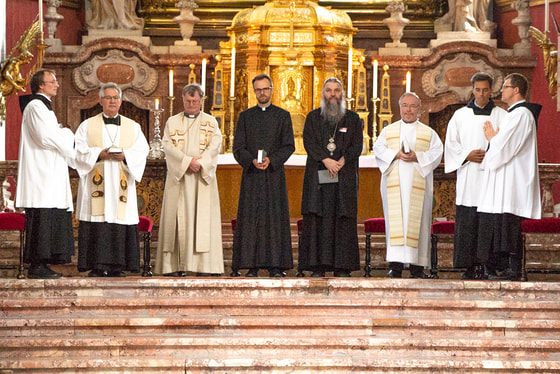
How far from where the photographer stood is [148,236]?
9031 millimetres

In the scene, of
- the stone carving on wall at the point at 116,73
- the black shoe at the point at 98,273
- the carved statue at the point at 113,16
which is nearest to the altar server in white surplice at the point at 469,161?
the black shoe at the point at 98,273

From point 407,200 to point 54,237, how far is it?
2.79 m

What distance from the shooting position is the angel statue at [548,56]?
11578 mm

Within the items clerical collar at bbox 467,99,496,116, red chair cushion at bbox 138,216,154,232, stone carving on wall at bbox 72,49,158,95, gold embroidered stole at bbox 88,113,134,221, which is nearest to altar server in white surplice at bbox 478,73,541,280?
clerical collar at bbox 467,99,496,116

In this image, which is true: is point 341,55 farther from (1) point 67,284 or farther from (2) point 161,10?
(1) point 67,284

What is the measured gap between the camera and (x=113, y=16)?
13.2m

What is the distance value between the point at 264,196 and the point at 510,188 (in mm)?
1901

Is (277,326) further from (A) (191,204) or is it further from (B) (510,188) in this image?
(B) (510,188)

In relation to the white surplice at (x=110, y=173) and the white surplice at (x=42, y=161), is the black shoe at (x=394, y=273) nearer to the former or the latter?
the white surplice at (x=110, y=173)

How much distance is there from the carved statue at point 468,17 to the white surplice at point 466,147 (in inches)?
171

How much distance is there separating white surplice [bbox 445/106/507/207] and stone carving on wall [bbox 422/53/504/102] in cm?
389

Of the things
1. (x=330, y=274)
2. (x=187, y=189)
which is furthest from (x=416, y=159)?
(x=187, y=189)

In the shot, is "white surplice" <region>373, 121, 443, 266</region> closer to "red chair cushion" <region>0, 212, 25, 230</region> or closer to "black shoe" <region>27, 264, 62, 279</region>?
"black shoe" <region>27, 264, 62, 279</region>

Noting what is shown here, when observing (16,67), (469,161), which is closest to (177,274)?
(469,161)
